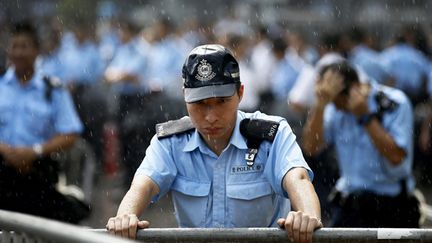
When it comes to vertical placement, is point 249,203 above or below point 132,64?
above

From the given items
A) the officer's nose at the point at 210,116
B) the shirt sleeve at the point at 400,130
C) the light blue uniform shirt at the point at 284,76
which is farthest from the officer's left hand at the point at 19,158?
the light blue uniform shirt at the point at 284,76

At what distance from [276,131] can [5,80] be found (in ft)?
14.7

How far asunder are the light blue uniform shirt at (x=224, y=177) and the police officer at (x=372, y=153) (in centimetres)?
279

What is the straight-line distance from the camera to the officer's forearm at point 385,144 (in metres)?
8.20

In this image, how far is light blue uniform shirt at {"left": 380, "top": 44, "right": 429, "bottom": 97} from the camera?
17734mm

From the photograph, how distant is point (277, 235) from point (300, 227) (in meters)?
0.10

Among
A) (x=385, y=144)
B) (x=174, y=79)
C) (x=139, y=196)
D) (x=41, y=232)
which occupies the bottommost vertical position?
(x=174, y=79)

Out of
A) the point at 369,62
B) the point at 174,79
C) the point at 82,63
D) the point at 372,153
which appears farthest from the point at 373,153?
the point at 82,63

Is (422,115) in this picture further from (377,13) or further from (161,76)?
(377,13)

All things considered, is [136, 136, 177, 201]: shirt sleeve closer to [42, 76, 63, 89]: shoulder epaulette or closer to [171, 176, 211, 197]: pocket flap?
[171, 176, 211, 197]: pocket flap

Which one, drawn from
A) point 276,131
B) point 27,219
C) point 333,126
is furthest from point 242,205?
point 333,126

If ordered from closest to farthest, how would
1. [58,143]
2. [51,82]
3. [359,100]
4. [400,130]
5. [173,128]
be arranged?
[173,128], [400,130], [359,100], [58,143], [51,82]

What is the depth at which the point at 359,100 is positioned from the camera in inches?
330

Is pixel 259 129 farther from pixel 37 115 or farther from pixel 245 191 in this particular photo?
pixel 37 115
